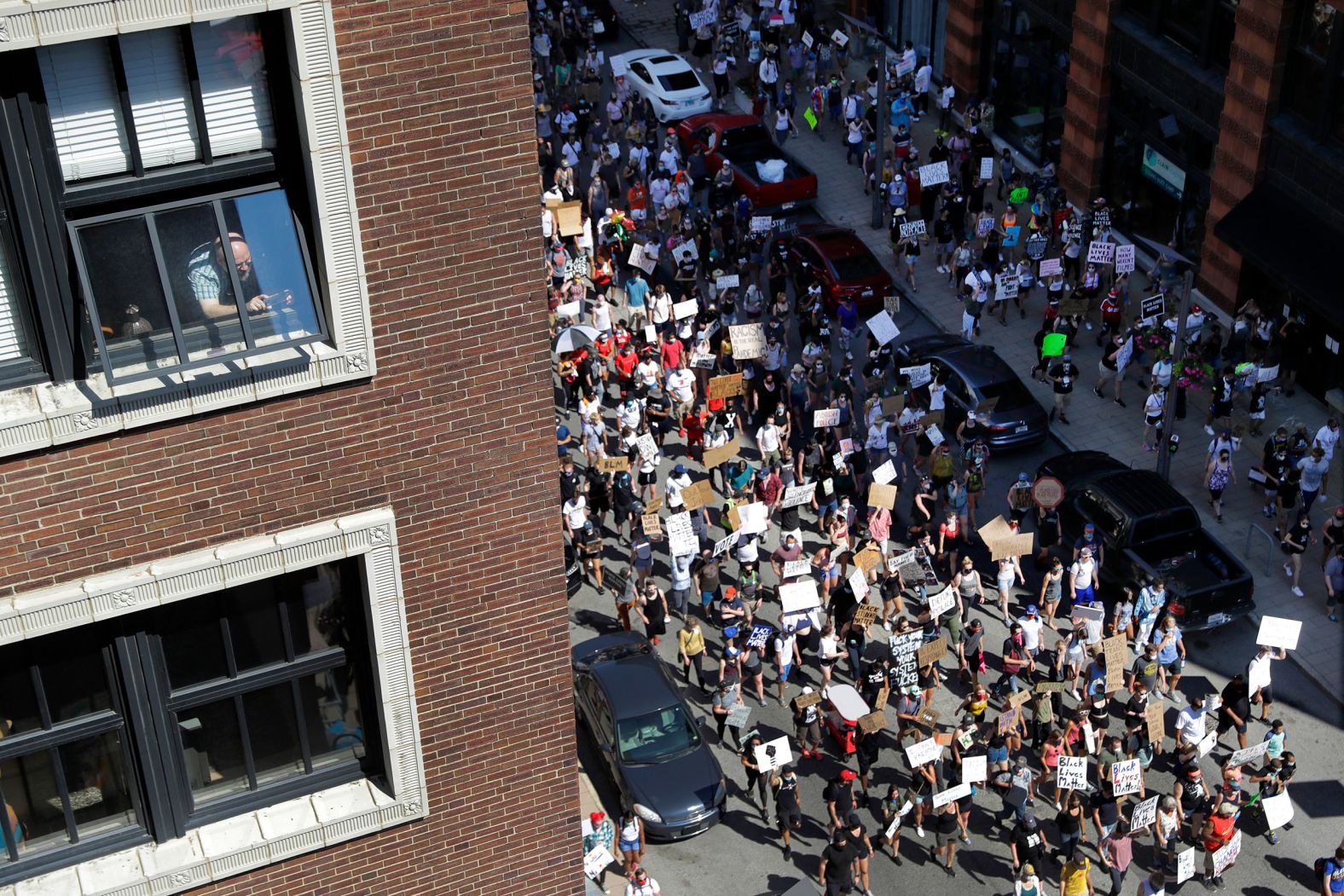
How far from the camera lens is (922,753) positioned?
932 inches

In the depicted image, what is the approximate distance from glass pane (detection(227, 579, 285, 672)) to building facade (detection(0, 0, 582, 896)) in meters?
0.02

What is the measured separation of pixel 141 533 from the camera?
31.5 feet

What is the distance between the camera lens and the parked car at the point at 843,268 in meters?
37.7

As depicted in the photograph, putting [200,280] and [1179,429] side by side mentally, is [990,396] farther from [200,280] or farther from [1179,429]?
[200,280]

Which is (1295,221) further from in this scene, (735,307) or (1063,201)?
(735,307)

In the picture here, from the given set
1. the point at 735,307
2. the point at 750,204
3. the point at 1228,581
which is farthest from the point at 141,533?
the point at 750,204

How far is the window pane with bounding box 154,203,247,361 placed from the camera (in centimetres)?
925

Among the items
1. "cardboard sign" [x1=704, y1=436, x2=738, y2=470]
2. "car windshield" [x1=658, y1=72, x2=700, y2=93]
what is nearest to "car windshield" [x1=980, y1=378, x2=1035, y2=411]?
"cardboard sign" [x1=704, y1=436, x2=738, y2=470]

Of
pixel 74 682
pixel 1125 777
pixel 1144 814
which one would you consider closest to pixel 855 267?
pixel 1125 777

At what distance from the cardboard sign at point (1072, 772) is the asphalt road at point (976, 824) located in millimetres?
724

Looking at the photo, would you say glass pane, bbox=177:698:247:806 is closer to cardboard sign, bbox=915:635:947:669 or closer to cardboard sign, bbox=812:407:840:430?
cardboard sign, bbox=915:635:947:669

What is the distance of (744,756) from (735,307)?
1522 cm

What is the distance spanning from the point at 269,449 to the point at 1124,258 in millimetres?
29252

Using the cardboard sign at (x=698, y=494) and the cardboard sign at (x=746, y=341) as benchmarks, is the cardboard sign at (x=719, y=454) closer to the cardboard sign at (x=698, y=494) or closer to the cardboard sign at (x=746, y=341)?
the cardboard sign at (x=698, y=494)
